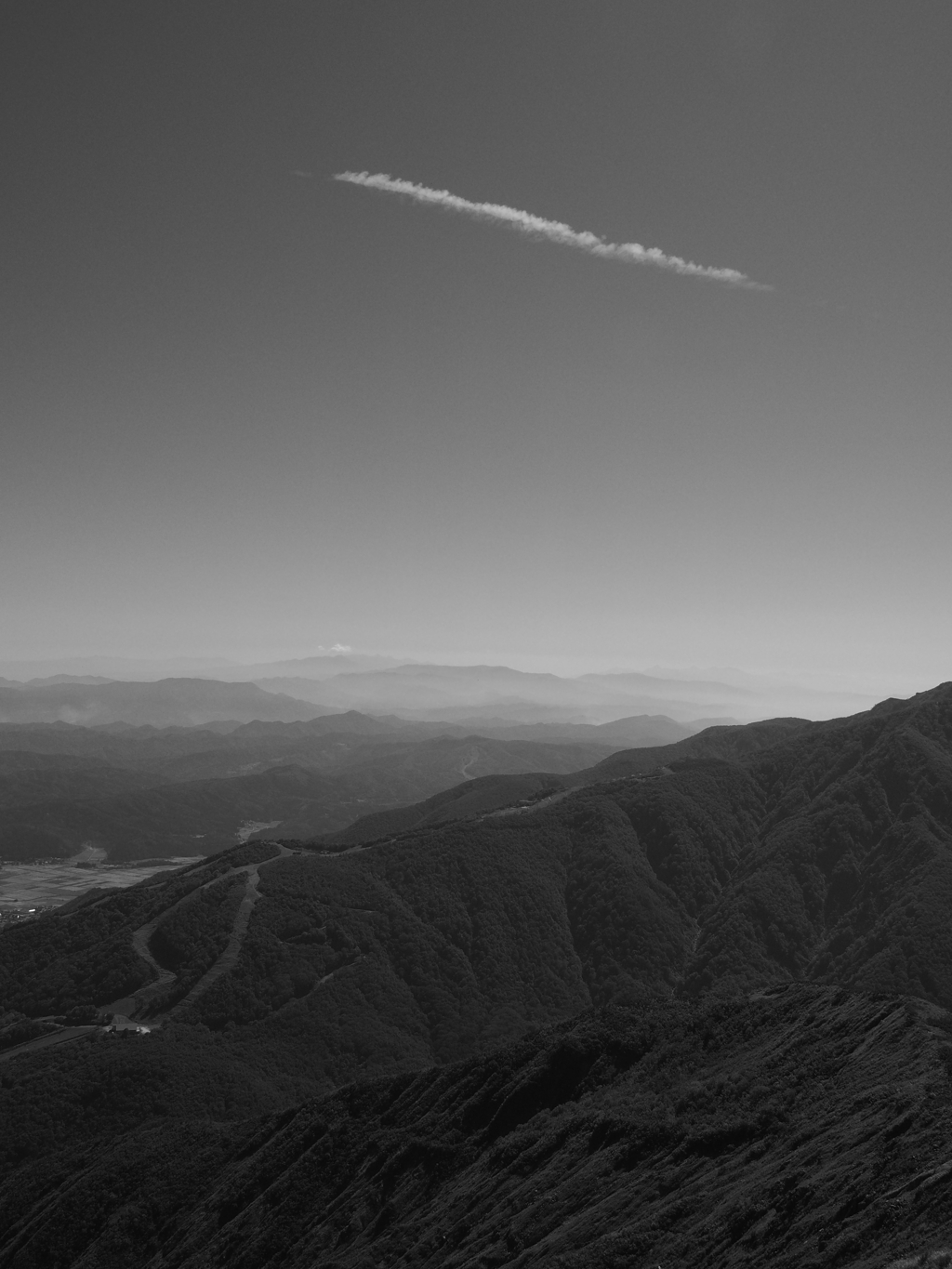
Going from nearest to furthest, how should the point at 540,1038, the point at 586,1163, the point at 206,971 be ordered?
the point at 586,1163 → the point at 540,1038 → the point at 206,971

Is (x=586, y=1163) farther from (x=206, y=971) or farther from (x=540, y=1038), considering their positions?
(x=206, y=971)

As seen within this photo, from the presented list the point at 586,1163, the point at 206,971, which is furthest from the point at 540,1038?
the point at 206,971

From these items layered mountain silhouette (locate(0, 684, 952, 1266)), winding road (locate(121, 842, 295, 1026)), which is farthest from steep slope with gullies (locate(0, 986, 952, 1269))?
winding road (locate(121, 842, 295, 1026))

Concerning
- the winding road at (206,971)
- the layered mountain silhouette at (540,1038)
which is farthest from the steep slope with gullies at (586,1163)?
the winding road at (206,971)

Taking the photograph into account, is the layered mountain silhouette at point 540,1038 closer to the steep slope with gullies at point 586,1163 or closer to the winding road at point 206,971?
the steep slope with gullies at point 586,1163

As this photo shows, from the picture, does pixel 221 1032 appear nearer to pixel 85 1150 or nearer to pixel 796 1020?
pixel 85 1150

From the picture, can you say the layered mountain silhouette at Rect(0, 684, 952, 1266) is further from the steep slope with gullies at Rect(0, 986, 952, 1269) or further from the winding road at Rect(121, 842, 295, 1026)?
the winding road at Rect(121, 842, 295, 1026)

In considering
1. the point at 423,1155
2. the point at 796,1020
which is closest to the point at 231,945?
the point at 423,1155

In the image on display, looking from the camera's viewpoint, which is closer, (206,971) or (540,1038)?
(540,1038)
